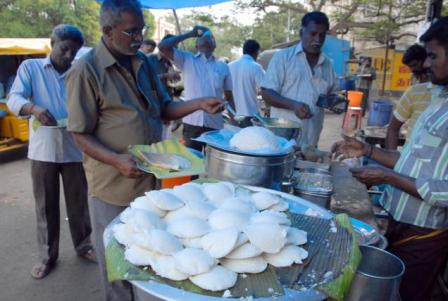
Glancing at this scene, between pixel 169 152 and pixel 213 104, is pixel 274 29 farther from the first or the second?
pixel 169 152

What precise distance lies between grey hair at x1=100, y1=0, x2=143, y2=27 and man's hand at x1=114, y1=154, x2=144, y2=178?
0.70 metres

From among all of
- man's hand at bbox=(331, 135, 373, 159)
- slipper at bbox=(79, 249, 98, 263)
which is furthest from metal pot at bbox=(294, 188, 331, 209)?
slipper at bbox=(79, 249, 98, 263)

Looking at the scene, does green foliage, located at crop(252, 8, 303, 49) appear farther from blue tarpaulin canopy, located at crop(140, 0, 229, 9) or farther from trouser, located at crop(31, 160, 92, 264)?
trouser, located at crop(31, 160, 92, 264)

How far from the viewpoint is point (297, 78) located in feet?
10.4

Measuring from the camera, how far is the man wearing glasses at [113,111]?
6.02 ft

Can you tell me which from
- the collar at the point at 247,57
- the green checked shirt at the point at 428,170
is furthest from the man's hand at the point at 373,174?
the collar at the point at 247,57

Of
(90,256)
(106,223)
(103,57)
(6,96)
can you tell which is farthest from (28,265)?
(6,96)

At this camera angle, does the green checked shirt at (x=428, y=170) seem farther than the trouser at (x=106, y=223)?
No

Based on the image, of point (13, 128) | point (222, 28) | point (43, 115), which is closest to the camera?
point (43, 115)

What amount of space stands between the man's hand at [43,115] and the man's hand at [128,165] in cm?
128

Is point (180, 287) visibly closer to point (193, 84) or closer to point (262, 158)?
point (262, 158)

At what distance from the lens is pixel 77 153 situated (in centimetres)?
298

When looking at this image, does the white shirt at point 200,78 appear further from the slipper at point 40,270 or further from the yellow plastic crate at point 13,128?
the yellow plastic crate at point 13,128

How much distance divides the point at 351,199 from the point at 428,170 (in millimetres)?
696
